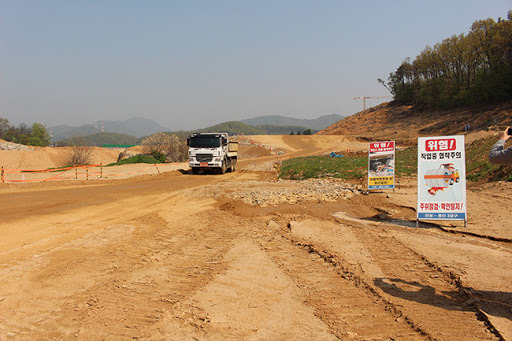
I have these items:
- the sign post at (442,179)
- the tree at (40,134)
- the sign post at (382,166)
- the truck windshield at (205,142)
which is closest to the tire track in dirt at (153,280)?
the sign post at (442,179)

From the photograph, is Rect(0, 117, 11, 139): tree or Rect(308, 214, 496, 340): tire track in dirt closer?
Rect(308, 214, 496, 340): tire track in dirt

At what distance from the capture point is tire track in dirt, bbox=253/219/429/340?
4398 millimetres

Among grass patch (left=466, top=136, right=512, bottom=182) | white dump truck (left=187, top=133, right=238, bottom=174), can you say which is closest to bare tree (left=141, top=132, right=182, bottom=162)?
white dump truck (left=187, top=133, right=238, bottom=174)

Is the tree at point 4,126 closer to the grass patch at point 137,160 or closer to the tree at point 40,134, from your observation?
the tree at point 40,134

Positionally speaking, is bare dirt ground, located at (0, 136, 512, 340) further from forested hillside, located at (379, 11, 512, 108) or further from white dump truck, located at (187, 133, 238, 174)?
forested hillside, located at (379, 11, 512, 108)

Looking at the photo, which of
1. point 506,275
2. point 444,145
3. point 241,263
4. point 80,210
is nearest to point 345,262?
point 241,263

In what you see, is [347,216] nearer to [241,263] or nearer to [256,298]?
[241,263]

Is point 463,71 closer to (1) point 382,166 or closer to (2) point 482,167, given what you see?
(2) point 482,167

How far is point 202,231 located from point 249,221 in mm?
1613

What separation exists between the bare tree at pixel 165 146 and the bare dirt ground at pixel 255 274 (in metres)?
30.7

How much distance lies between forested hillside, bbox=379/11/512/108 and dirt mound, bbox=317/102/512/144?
7.43 ft

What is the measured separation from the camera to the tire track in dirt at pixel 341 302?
14.4 ft

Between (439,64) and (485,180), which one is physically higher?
(439,64)

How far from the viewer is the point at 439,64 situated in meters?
74.5
